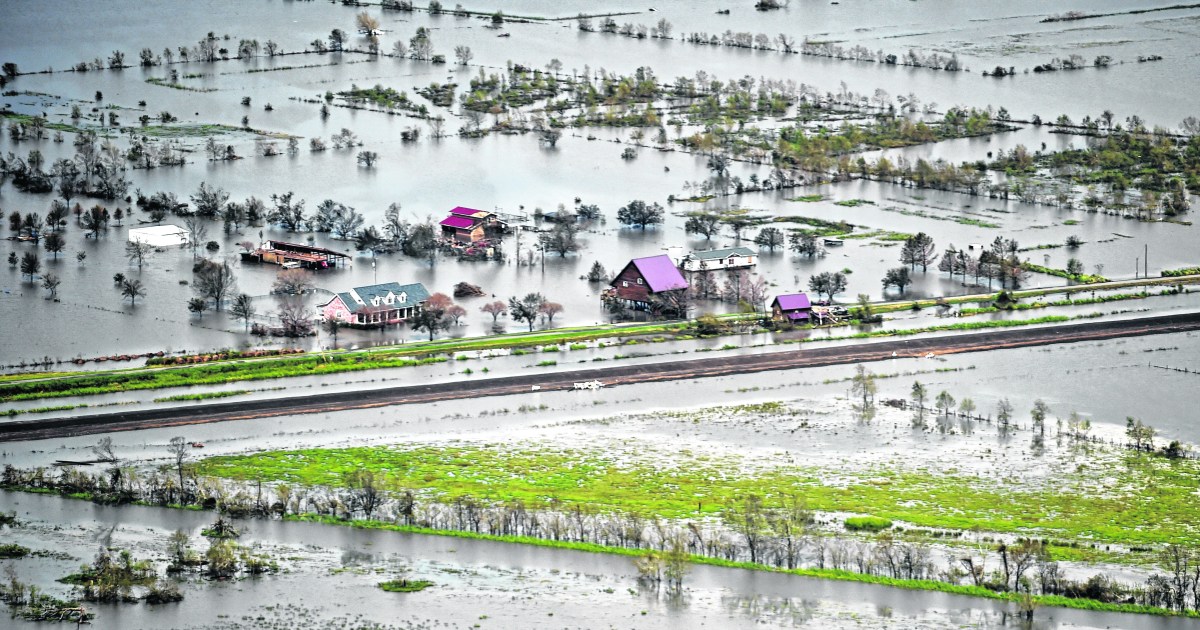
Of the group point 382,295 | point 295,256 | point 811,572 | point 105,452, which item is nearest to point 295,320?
point 382,295

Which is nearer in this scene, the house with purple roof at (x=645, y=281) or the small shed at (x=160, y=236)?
the house with purple roof at (x=645, y=281)

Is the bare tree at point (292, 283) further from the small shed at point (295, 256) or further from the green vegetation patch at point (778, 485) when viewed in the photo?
the green vegetation patch at point (778, 485)

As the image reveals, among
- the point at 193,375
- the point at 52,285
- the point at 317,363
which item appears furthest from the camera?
the point at 52,285

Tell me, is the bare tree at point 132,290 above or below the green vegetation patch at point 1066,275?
above

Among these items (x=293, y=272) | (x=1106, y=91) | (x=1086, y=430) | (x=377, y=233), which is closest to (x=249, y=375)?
(x=293, y=272)

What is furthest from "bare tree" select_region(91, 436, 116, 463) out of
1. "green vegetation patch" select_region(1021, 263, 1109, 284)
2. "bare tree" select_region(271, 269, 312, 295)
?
"green vegetation patch" select_region(1021, 263, 1109, 284)

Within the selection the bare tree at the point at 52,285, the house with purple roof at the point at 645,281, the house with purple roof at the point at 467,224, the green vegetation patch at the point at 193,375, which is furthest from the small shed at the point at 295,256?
the house with purple roof at the point at 645,281

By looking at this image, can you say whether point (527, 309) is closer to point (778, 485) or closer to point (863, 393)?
point (863, 393)

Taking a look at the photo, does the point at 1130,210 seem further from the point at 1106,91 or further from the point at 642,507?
the point at 642,507
